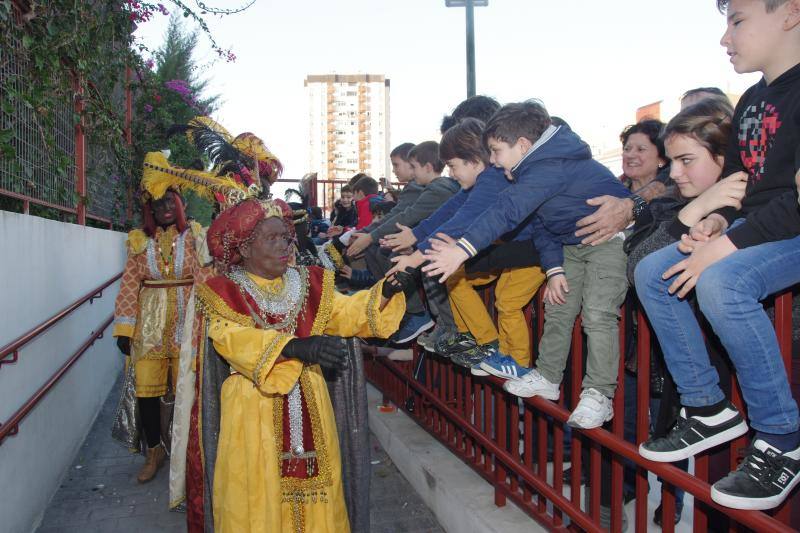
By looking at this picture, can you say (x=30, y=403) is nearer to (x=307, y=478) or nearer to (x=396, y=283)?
(x=307, y=478)

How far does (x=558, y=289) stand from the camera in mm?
2803

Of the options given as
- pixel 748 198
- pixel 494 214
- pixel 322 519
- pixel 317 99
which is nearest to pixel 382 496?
pixel 322 519

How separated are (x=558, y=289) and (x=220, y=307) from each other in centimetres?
157

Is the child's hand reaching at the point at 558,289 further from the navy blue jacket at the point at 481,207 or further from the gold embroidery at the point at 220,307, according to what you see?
the gold embroidery at the point at 220,307

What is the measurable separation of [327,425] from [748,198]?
6.77 feet

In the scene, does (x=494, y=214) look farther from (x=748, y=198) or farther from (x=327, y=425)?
(x=327, y=425)

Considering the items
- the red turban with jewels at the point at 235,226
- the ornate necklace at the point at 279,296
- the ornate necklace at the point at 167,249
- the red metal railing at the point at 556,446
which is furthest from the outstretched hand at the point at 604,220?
the ornate necklace at the point at 167,249

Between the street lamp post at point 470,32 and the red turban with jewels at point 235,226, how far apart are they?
19.1 feet

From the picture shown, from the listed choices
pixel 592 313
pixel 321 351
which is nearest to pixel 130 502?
pixel 321 351

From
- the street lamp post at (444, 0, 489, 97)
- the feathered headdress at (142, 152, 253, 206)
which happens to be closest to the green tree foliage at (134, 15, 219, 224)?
the feathered headdress at (142, 152, 253, 206)

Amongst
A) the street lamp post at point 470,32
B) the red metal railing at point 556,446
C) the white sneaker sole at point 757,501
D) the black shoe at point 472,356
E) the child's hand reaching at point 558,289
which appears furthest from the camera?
the street lamp post at point 470,32

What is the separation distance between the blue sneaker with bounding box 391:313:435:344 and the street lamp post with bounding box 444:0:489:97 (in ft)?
15.6

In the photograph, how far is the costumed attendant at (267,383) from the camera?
2.84 meters

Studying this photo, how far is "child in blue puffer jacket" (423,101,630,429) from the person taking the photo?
2551 mm
